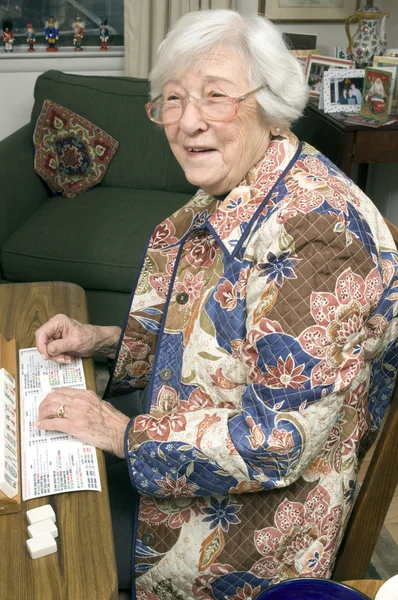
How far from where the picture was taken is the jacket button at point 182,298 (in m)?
1.34

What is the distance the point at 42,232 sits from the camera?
284cm

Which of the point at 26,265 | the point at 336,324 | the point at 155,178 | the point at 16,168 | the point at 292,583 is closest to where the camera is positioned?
the point at 292,583

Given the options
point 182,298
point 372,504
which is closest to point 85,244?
point 182,298

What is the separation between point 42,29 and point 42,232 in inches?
60.3

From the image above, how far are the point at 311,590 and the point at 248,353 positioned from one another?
0.42 meters

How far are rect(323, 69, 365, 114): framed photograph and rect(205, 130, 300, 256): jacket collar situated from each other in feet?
5.58

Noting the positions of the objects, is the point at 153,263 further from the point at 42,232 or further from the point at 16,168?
the point at 16,168

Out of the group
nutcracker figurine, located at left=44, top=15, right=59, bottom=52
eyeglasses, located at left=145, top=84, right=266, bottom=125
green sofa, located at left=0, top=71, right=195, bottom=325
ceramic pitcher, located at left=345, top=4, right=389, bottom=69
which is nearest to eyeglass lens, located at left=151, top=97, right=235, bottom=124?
eyeglasses, located at left=145, top=84, right=266, bottom=125

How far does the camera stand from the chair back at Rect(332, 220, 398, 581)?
3.54 ft

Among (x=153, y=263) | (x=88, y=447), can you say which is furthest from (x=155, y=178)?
(x=88, y=447)

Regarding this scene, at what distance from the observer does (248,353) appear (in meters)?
1.13

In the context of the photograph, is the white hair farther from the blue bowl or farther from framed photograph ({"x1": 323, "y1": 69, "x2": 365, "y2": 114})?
framed photograph ({"x1": 323, "y1": 69, "x2": 365, "y2": 114})

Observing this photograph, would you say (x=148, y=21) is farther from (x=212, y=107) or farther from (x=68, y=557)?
(x=68, y=557)

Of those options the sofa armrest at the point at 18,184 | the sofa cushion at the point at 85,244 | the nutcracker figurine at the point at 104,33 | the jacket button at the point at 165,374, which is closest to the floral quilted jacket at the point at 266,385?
the jacket button at the point at 165,374
